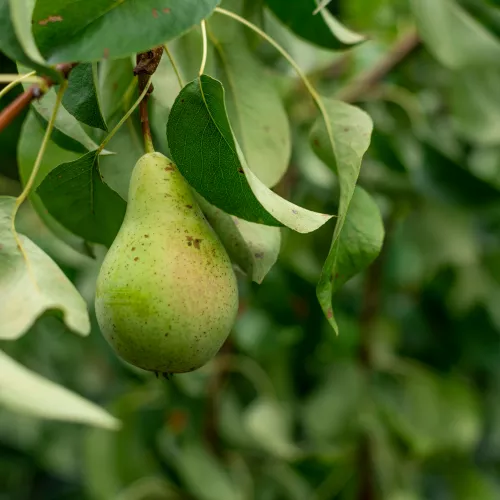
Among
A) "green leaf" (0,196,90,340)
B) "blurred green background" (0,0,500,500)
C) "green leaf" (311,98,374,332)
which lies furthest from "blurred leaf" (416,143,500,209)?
"green leaf" (0,196,90,340)

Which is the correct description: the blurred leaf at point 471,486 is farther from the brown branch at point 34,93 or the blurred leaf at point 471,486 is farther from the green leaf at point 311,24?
the brown branch at point 34,93

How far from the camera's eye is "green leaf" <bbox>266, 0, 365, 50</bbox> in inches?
29.7

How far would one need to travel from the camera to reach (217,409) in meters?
1.35

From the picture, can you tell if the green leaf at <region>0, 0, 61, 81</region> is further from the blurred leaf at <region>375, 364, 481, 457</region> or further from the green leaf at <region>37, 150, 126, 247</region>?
the blurred leaf at <region>375, 364, 481, 457</region>

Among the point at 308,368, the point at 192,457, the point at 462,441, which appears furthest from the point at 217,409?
the point at 462,441

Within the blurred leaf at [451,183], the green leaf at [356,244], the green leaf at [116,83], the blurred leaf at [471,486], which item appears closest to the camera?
the green leaf at [356,244]

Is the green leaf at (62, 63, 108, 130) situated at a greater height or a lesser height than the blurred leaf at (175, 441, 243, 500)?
greater

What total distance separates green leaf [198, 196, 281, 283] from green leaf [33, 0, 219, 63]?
0.15 m

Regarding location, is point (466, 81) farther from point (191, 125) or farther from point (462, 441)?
point (191, 125)

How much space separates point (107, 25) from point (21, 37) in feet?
0.24

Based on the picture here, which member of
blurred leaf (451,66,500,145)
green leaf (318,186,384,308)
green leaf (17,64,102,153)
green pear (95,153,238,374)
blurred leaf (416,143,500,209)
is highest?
green leaf (17,64,102,153)

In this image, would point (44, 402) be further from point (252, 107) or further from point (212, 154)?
point (252, 107)

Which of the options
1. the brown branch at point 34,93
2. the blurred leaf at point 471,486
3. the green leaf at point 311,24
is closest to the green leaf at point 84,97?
the brown branch at point 34,93

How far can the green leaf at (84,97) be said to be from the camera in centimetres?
55
